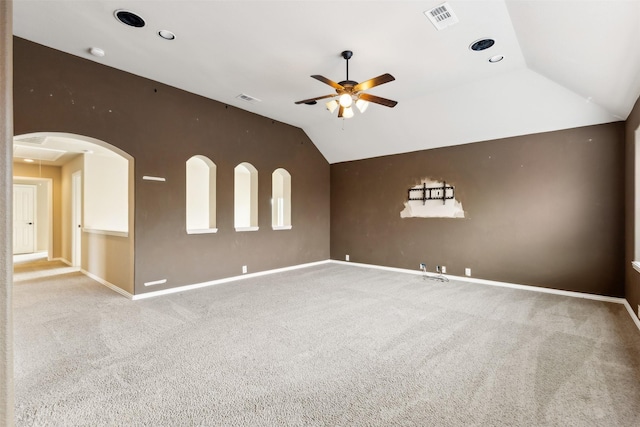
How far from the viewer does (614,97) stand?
360cm

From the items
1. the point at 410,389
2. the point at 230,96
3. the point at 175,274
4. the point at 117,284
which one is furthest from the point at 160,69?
the point at 410,389

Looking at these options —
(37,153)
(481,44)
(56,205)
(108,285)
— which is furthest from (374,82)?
(56,205)

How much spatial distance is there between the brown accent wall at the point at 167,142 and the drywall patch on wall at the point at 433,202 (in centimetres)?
248

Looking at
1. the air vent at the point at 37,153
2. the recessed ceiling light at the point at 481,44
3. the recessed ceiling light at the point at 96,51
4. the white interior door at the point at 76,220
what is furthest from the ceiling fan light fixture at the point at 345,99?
the white interior door at the point at 76,220

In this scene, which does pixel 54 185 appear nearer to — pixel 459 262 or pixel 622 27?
pixel 459 262

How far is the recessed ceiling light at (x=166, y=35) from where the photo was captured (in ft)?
10.7

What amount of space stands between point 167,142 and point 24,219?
314 inches

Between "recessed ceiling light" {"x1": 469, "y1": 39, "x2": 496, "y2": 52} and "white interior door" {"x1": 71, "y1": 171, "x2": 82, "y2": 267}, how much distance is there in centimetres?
777

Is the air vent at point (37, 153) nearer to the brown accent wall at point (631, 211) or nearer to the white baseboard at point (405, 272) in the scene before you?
the white baseboard at point (405, 272)

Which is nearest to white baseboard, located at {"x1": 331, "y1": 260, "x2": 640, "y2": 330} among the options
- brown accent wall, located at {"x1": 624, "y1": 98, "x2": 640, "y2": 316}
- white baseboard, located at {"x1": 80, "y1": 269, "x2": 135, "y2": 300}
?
brown accent wall, located at {"x1": 624, "y1": 98, "x2": 640, "y2": 316}

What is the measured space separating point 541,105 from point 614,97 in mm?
824

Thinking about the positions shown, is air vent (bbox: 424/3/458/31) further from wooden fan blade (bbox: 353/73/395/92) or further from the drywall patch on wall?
the drywall patch on wall

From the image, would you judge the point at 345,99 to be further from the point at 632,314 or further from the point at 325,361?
the point at 632,314

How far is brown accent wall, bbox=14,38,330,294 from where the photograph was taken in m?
3.58
